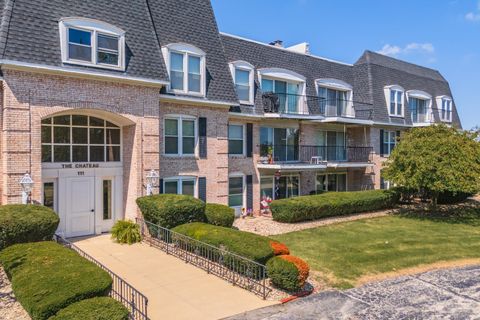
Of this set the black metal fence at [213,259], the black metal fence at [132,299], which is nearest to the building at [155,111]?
the black metal fence at [213,259]

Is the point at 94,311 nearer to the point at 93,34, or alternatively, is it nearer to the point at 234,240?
the point at 234,240

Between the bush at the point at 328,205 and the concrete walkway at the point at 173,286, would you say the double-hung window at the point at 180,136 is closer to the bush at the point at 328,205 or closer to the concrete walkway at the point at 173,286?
the bush at the point at 328,205

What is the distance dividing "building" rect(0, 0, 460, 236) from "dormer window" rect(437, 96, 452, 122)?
35.4 feet

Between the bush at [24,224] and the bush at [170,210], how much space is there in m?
3.61

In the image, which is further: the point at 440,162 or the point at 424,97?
the point at 424,97

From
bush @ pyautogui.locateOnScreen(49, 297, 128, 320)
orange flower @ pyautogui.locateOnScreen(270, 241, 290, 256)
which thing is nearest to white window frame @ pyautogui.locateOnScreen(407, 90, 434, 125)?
orange flower @ pyautogui.locateOnScreen(270, 241, 290, 256)

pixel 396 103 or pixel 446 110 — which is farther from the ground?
pixel 446 110

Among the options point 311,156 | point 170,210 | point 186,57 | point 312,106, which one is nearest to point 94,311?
point 170,210

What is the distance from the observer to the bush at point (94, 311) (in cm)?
661

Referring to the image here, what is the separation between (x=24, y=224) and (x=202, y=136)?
9.08 m

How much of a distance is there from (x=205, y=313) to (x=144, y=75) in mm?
10063

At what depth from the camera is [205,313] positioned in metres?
8.54

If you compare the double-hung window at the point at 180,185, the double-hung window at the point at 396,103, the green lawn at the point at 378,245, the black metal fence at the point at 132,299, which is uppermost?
the double-hung window at the point at 396,103

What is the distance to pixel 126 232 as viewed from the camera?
14.2m
